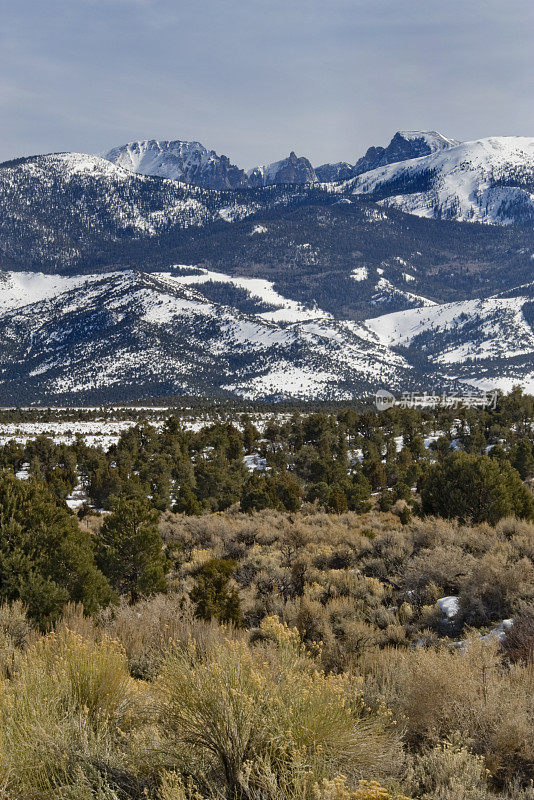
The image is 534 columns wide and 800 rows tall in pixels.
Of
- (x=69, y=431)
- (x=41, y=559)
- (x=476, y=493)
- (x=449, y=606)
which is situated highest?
(x=476, y=493)

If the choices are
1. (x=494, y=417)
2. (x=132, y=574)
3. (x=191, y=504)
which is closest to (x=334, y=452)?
(x=494, y=417)

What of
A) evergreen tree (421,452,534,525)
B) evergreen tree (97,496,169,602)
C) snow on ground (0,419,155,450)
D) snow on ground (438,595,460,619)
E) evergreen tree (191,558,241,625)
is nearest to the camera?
snow on ground (438,595,460,619)

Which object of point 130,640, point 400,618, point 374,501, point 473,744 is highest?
point 473,744

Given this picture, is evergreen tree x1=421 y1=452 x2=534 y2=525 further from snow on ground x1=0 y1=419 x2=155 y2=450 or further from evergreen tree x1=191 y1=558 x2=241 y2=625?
snow on ground x1=0 y1=419 x2=155 y2=450

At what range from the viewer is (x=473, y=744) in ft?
16.0

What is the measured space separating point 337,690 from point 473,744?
4.51 feet

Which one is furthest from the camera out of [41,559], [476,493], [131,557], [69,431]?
[69,431]

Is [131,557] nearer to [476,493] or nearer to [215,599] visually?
[215,599]

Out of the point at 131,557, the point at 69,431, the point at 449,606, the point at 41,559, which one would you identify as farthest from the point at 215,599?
the point at 69,431

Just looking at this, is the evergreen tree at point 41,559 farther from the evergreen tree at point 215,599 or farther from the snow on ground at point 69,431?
the snow on ground at point 69,431

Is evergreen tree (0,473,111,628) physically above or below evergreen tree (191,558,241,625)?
above

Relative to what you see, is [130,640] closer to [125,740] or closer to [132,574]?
[125,740]

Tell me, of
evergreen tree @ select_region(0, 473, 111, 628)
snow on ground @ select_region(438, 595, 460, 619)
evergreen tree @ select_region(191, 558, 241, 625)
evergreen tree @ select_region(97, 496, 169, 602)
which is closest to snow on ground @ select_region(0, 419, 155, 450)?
evergreen tree @ select_region(97, 496, 169, 602)

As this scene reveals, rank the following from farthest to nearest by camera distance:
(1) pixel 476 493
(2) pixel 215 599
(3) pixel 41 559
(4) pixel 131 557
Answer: (1) pixel 476 493
(4) pixel 131 557
(3) pixel 41 559
(2) pixel 215 599
